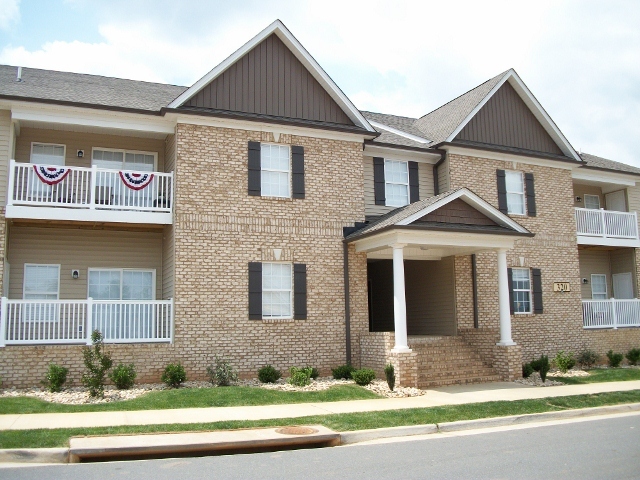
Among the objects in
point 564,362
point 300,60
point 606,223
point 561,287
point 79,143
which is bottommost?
point 564,362

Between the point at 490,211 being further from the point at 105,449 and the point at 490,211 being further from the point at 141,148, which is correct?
the point at 105,449

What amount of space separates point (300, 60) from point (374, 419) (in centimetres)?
1117

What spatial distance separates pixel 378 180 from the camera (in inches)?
776

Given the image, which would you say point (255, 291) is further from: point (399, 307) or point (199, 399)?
point (199, 399)

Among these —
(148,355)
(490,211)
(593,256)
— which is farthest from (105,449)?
(593,256)

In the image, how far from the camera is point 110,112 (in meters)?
16.4

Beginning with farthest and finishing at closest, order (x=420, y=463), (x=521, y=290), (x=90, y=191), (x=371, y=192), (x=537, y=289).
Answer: (x=537, y=289) < (x=521, y=290) < (x=371, y=192) < (x=90, y=191) < (x=420, y=463)

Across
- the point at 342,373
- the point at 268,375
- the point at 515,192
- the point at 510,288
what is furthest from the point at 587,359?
the point at 268,375

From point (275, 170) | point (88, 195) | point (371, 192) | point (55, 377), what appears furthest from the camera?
point (371, 192)

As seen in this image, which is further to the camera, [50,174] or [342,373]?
[342,373]

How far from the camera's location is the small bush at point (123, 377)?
14.1 m

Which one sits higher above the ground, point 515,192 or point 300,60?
point 300,60

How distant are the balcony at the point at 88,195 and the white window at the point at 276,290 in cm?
300

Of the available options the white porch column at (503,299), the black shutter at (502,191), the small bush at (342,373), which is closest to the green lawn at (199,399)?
the small bush at (342,373)
